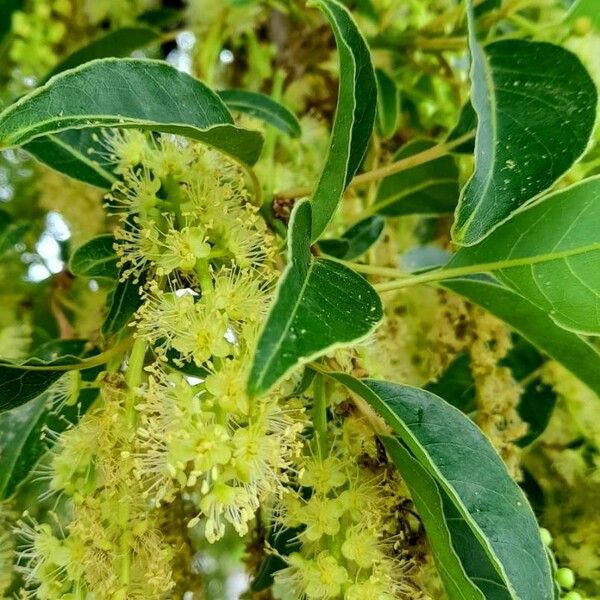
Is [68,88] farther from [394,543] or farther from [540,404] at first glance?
[540,404]

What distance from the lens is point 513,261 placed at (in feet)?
1.89

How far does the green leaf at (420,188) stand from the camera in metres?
0.85

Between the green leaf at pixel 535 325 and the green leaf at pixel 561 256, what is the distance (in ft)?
0.23

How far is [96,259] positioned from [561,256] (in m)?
0.35

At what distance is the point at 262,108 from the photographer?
0.77m

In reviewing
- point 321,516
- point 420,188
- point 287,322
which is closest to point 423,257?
point 420,188

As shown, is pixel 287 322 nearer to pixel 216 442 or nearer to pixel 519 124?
pixel 216 442

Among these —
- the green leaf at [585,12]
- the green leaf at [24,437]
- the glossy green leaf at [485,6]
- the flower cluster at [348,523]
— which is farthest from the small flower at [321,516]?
the glossy green leaf at [485,6]

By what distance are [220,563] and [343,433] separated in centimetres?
43

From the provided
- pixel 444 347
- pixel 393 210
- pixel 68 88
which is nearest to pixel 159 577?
pixel 68 88

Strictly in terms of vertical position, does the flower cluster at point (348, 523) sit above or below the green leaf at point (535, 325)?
below

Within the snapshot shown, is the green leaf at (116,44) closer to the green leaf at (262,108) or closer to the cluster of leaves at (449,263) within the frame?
the green leaf at (262,108)

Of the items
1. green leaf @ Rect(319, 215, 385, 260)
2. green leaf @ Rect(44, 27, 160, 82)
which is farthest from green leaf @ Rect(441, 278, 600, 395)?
green leaf @ Rect(44, 27, 160, 82)

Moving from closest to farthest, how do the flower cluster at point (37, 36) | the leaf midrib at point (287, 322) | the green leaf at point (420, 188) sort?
the leaf midrib at point (287, 322) < the green leaf at point (420, 188) < the flower cluster at point (37, 36)
